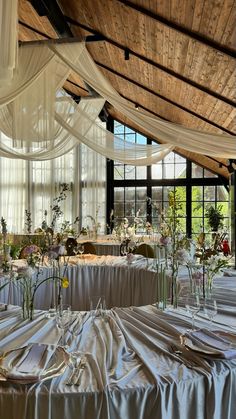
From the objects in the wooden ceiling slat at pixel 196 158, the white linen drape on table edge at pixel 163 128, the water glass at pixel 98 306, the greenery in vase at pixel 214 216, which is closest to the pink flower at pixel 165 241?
the water glass at pixel 98 306

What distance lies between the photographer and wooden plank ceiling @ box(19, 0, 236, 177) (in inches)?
152

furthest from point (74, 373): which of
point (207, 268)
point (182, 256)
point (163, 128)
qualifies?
point (163, 128)

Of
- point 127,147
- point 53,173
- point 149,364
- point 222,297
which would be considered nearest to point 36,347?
point 149,364

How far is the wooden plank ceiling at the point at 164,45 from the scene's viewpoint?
3.86 metres

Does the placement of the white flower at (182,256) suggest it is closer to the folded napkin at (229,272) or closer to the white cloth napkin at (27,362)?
the white cloth napkin at (27,362)

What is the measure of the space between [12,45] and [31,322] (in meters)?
2.03

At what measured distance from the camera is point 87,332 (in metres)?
1.96

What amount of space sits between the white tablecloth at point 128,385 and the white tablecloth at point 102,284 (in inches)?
76.9

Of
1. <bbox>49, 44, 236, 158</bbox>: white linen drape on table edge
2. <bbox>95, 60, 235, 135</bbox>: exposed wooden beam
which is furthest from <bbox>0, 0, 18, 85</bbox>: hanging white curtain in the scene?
<bbox>95, 60, 235, 135</bbox>: exposed wooden beam

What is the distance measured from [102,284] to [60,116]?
8.11 ft

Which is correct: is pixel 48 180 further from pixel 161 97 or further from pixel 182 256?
pixel 182 256

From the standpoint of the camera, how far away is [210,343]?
1741mm

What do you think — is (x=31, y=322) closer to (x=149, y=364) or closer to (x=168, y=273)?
(x=149, y=364)

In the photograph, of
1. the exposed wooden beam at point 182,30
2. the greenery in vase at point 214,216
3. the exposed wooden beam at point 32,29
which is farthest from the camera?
the greenery in vase at point 214,216
